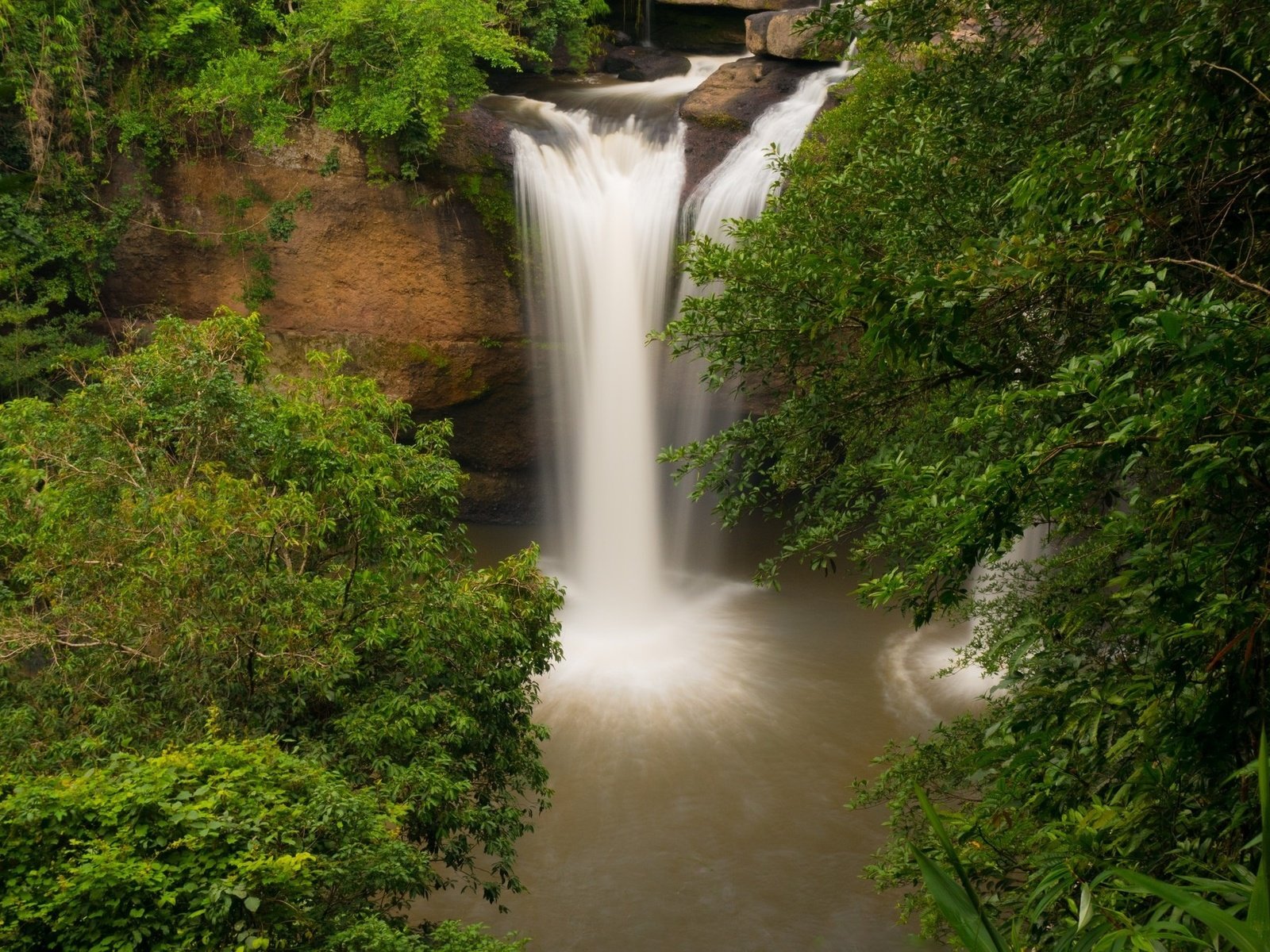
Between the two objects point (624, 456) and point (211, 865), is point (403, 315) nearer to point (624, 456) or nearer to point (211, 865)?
point (624, 456)

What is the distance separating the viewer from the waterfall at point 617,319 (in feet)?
57.4

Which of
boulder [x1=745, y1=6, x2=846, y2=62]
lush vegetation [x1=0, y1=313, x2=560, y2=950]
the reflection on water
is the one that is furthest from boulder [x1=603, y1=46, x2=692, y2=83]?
lush vegetation [x1=0, y1=313, x2=560, y2=950]

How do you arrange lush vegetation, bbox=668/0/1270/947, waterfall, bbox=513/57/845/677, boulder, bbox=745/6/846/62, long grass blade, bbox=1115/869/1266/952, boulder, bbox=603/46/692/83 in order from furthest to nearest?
boulder, bbox=603/46/692/83 < boulder, bbox=745/6/846/62 < waterfall, bbox=513/57/845/677 < lush vegetation, bbox=668/0/1270/947 < long grass blade, bbox=1115/869/1266/952

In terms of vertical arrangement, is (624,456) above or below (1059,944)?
below

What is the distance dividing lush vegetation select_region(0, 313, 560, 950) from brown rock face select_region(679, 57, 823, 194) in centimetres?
1074

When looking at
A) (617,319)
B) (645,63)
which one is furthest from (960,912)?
(645,63)

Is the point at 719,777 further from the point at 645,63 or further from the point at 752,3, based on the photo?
the point at 752,3

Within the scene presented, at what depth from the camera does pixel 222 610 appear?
22.2 feet

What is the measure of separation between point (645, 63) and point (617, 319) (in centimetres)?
910

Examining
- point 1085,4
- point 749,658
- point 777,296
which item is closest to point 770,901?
point 749,658

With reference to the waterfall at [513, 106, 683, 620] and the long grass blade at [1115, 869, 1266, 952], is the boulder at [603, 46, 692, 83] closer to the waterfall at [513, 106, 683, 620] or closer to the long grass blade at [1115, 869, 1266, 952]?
the waterfall at [513, 106, 683, 620]

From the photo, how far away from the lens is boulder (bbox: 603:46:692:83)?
23.3 metres

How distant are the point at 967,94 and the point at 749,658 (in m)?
10.1

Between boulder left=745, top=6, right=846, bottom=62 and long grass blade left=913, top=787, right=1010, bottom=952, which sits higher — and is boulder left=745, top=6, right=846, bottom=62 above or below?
above
